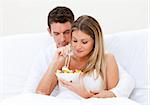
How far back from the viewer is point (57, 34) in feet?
6.91

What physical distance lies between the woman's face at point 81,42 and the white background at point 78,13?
0.60m

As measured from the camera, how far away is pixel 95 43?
6.56 ft

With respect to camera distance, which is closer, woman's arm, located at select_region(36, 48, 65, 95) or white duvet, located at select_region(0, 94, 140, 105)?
white duvet, located at select_region(0, 94, 140, 105)

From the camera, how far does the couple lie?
197 cm

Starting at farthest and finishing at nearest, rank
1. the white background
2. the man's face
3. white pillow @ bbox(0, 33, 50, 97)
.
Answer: the white background, white pillow @ bbox(0, 33, 50, 97), the man's face

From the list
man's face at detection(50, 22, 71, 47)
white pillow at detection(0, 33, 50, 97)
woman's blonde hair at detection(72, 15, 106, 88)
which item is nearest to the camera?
woman's blonde hair at detection(72, 15, 106, 88)

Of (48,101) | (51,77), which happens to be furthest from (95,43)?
(48,101)

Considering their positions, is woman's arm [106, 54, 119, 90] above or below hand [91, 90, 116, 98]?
above

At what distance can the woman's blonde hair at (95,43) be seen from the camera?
1.99m

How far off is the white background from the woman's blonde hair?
0.57 meters

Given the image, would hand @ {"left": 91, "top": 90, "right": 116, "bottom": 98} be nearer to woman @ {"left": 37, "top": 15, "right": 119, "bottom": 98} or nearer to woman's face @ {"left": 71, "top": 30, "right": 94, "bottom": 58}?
woman @ {"left": 37, "top": 15, "right": 119, "bottom": 98}

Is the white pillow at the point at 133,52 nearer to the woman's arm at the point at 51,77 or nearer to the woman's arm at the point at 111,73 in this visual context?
the woman's arm at the point at 111,73

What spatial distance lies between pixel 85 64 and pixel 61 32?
0.21 meters

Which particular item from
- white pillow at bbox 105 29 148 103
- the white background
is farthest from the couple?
the white background
